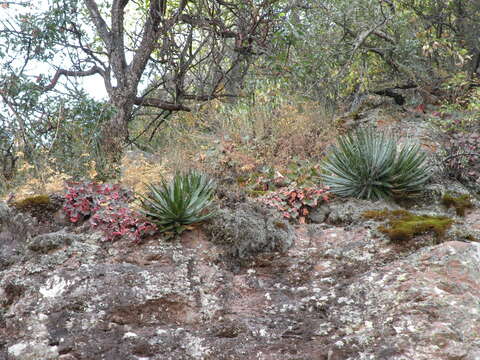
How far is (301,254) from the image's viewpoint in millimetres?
4102

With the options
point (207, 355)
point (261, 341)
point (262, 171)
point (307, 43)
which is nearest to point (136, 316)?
point (207, 355)

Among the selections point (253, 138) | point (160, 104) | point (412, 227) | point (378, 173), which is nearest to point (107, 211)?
point (412, 227)

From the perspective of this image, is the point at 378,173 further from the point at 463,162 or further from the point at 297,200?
the point at 463,162

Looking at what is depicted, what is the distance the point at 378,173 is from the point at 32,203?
3868 mm

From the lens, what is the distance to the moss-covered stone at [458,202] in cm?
500

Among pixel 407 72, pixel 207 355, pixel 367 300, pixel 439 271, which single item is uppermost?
pixel 407 72

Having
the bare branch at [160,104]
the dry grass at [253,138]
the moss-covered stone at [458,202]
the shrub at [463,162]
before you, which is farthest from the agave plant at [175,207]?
the bare branch at [160,104]

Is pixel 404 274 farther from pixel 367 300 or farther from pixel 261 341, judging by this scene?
pixel 261 341

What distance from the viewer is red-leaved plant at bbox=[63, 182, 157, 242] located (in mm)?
4074

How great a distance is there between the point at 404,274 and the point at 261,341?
1190mm

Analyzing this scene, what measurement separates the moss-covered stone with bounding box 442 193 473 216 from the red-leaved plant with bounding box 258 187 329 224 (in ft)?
4.50

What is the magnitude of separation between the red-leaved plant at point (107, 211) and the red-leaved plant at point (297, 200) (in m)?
1.56

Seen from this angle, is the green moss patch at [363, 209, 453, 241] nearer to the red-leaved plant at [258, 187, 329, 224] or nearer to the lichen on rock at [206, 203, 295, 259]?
the lichen on rock at [206, 203, 295, 259]

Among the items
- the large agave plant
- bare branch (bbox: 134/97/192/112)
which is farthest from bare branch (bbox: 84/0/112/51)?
the large agave plant
